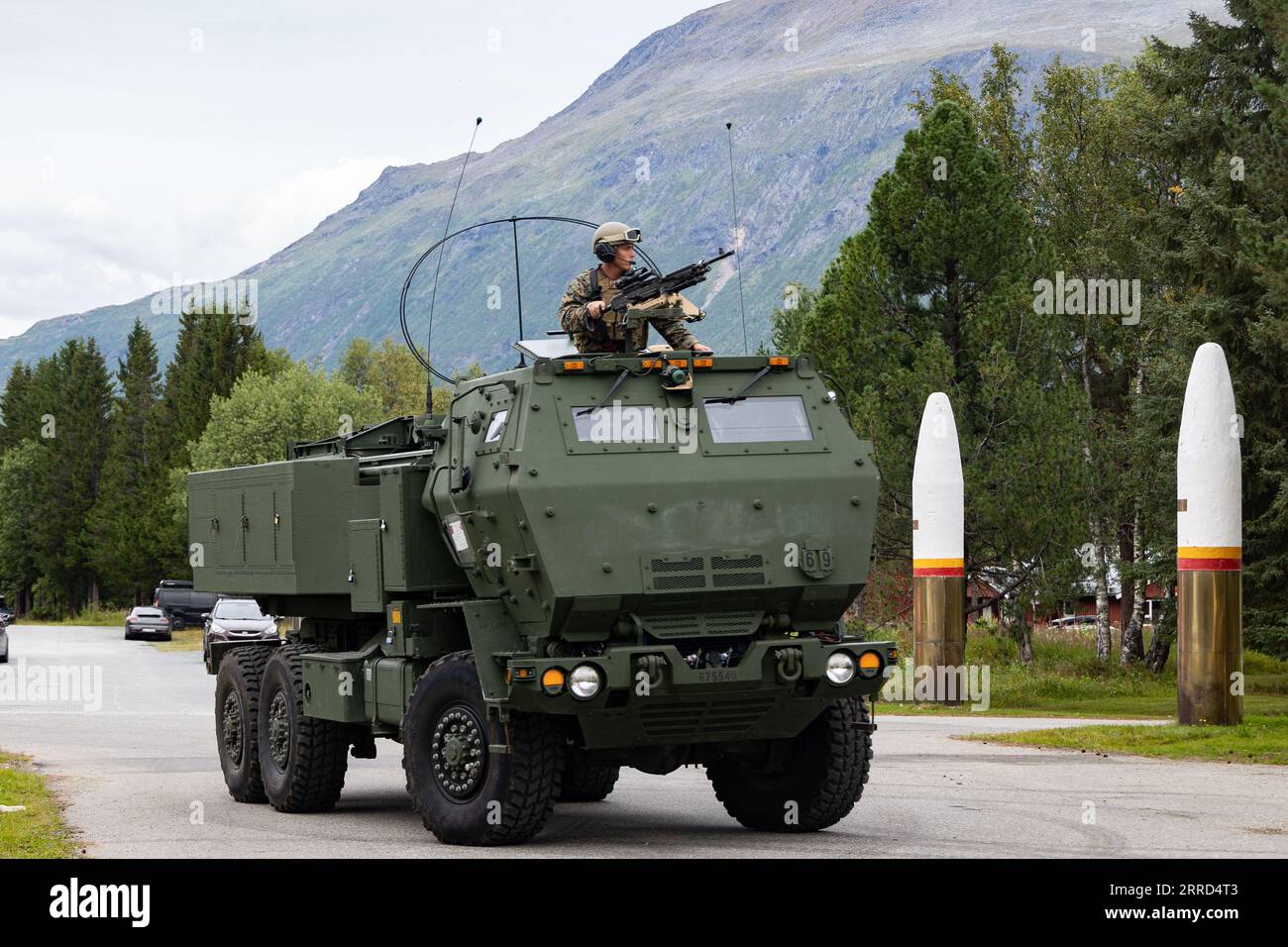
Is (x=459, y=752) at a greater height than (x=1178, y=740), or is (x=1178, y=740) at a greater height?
(x=459, y=752)

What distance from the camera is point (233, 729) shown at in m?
16.8

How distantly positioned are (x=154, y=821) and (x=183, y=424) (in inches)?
2854

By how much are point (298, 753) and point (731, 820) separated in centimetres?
350

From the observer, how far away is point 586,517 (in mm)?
12078

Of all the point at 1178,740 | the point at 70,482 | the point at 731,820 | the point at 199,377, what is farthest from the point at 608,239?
the point at 70,482

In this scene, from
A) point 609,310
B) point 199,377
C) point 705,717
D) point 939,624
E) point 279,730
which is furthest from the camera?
point 199,377

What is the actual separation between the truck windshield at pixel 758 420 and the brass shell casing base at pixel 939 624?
17.7 m

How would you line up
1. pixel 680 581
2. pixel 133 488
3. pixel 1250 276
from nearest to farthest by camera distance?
pixel 680 581 → pixel 1250 276 → pixel 133 488

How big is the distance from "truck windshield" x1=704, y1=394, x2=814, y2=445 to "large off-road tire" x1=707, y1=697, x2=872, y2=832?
6.36 ft

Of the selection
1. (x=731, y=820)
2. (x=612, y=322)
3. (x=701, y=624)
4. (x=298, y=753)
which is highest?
(x=612, y=322)

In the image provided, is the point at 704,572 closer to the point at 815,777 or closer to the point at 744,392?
the point at 744,392

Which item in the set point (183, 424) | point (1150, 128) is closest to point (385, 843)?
point (1150, 128)

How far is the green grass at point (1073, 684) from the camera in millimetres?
30562
